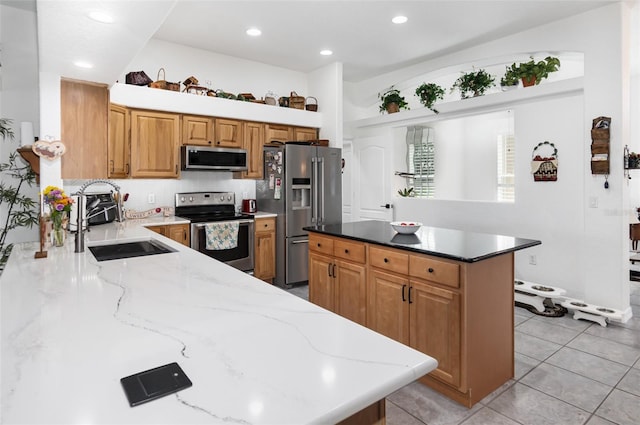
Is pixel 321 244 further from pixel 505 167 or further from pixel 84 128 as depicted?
pixel 505 167

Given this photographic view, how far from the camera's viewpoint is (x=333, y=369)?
2.72 feet

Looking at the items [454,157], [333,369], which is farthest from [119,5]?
[454,157]

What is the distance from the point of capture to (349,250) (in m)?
2.86

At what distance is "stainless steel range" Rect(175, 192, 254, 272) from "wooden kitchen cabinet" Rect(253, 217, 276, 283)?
85 mm

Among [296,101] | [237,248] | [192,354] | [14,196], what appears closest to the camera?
[192,354]

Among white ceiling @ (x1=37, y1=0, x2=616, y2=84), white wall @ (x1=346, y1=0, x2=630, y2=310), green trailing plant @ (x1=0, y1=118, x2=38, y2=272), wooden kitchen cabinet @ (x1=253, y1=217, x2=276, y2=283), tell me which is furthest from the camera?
wooden kitchen cabinet @ (x1=253, y1=217, x2=276, y2=283)

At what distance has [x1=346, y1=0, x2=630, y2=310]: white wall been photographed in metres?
3.41

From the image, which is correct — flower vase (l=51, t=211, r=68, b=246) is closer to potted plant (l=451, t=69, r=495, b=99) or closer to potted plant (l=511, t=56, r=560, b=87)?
potted plant (l=451, t=69, r=495, b=99)

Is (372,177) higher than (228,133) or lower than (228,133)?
lower

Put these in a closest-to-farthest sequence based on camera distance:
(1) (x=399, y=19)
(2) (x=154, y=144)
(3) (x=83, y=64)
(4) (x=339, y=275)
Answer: (3) (x=83, y=64) → (4) (x=339, y=275) → (1) (x=399, y=19) → (2) (x=154, y=144)

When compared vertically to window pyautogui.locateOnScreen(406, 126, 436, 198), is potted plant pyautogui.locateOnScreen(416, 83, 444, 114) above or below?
above

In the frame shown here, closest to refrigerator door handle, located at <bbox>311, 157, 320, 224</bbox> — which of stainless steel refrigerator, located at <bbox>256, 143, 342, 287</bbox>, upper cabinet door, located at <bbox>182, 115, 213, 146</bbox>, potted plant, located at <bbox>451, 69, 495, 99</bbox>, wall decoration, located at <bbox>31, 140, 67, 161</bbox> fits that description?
stainless steel refrigerator, located at <bbox>256, 143, 342, 287</bbox>

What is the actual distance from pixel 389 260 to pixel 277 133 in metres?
3.02

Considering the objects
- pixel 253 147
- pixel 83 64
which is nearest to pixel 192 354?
pixel 83 64
